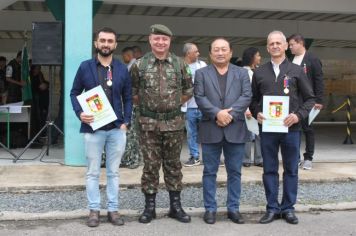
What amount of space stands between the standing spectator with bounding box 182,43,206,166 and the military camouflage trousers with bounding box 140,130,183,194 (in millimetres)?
2156

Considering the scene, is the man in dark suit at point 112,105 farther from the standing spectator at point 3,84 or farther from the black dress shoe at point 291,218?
the standing spectator at point 3,84

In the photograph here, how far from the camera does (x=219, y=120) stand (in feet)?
16.3

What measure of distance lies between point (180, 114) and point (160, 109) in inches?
9.5

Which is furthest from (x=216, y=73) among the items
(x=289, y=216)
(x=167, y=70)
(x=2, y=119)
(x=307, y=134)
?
(x=2, y=119)

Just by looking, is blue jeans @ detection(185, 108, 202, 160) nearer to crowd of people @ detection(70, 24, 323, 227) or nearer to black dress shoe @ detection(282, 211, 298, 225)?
crowd of people @ detection(70, 24, 323, 227)

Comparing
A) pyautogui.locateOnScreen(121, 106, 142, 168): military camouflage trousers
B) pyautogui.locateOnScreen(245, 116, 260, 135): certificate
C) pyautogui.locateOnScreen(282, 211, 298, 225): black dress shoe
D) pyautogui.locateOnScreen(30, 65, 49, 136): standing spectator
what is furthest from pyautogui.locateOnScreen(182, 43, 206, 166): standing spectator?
pyautogui.locateOnScreen(30, 65, 49, 136): standing spectator

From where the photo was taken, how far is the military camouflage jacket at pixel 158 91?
16.3 ft

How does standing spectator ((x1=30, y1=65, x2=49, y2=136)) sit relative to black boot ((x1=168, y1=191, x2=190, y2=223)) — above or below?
above

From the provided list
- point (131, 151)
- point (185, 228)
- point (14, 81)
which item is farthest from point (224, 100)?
point (14, 81)

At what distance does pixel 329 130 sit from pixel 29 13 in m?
9.38

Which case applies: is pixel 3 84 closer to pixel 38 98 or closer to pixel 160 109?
pixel 38 98

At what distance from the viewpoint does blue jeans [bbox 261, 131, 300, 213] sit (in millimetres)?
5160

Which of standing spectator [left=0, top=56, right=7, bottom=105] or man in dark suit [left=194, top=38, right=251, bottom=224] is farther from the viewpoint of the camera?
standing spectator [left=0, top=56, right=7, bottom=105]

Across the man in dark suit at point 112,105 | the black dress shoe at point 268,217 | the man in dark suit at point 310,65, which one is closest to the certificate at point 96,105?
the man in dark suit at point 112,105
